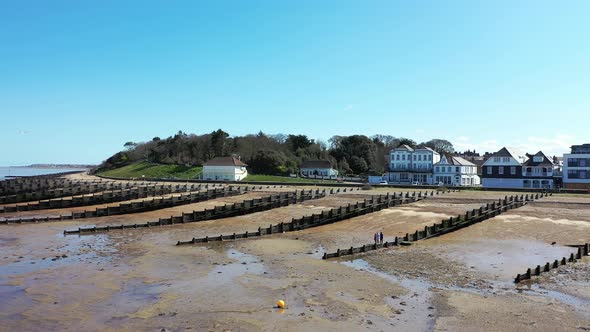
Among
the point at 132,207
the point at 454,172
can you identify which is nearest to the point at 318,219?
the point at 132,207

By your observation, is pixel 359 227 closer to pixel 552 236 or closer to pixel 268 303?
pixel 552 236

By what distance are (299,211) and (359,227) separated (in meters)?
10.6

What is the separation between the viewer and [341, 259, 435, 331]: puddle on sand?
14.9m

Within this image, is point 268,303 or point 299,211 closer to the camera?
point 268,303

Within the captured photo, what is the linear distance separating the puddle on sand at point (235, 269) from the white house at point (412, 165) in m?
71.4

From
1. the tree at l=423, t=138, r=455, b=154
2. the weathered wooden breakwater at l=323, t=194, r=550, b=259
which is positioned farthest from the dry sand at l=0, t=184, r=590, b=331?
the tree at l=423, t=138, r=455, b=154

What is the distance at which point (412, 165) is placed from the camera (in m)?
94.1

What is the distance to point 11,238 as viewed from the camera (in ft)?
104

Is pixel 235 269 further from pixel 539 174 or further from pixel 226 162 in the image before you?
pixel 226 162

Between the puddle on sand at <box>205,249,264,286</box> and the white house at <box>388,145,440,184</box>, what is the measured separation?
71.4 metres

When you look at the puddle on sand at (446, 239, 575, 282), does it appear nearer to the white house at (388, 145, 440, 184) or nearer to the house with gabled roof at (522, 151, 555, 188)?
the house with gabled roof at (522, 151, 555, 188)

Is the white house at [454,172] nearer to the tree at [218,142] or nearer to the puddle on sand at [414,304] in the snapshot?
the tree at [218,142]

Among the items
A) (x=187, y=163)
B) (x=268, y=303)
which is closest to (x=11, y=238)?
(x=268, y=303)

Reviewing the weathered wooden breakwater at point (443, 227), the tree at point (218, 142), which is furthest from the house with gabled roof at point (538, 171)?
the tree at point (218, 142)
